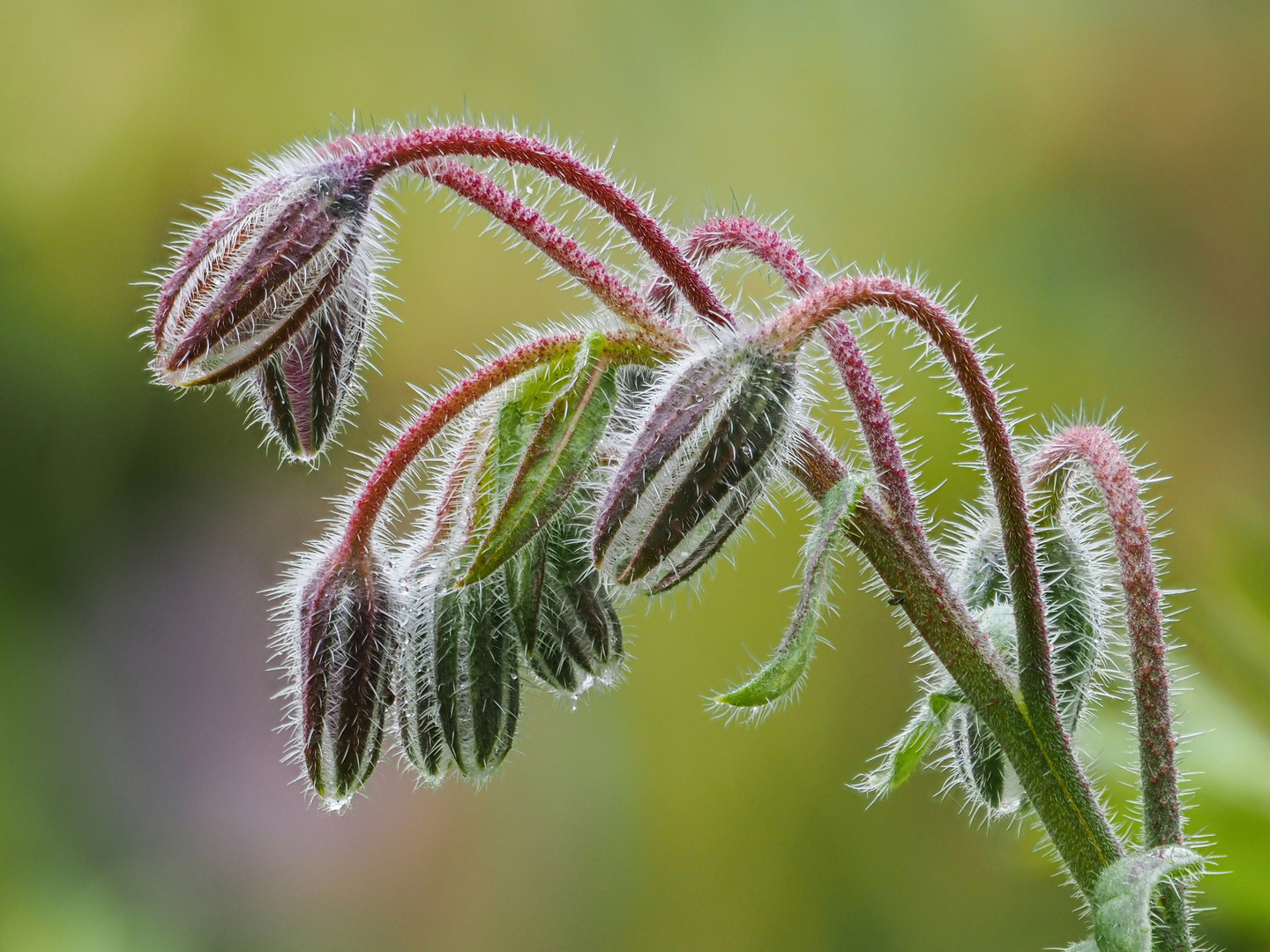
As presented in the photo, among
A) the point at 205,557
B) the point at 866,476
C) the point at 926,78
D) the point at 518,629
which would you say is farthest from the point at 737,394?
the point at 926,78

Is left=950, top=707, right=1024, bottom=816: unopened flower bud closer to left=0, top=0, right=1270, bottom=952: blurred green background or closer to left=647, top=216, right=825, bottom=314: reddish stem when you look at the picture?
left=647, top=216, right=825, bottom=314: reddish stem

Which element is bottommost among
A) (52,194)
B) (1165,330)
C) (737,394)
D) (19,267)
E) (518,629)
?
(518,629)

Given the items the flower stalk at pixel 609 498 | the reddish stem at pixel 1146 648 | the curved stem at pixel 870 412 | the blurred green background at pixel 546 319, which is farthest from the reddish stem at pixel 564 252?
the blurred green background at pixel 546 319

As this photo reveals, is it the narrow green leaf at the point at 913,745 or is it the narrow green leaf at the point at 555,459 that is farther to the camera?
the narrow green leaf at the point at 913,745

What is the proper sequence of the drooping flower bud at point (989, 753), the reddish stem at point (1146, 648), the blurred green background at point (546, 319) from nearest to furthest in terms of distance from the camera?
the reddish stem at point (1146, 648)
the drooping flower bud at point (989, 753)
the blurred green background at point (546, 319)

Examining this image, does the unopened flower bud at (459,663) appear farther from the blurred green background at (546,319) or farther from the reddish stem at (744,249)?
the blurred green background at (546,319)

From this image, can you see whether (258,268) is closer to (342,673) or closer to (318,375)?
(318,375)

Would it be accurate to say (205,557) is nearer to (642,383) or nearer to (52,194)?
(52,194)
